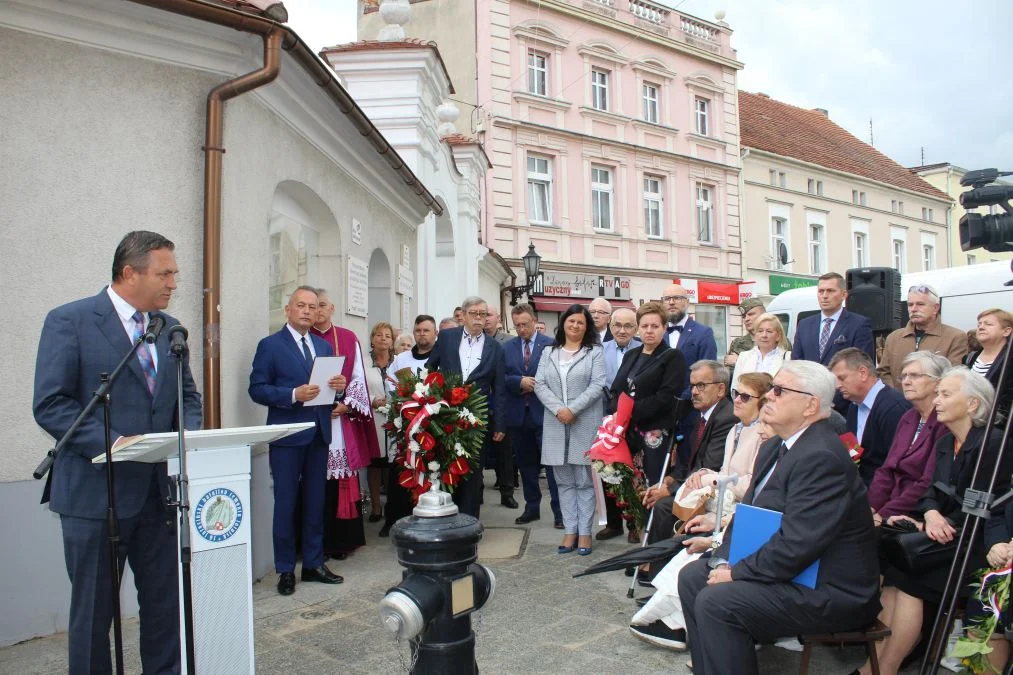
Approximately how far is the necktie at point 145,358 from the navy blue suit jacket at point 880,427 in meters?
4.25

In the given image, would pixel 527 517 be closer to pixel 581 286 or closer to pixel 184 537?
pixel 184 537

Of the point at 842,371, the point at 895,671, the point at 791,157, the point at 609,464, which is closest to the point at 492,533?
the point at 609,464

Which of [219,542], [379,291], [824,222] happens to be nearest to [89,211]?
[219,542]

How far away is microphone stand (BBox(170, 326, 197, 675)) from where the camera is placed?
3.17 meters

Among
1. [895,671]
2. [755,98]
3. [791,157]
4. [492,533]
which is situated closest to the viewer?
[895,671]

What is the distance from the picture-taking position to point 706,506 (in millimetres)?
5109

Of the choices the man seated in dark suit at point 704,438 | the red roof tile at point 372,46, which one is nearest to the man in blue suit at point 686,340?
the man seated in dark suit at point 704,438

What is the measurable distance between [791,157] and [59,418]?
29833mm

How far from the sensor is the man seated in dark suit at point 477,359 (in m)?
7.50

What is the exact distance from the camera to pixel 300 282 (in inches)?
304

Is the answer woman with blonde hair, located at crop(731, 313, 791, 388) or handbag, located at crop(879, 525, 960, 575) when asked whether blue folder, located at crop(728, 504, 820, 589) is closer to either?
handbag, located at crop(879, 525, 960, 575)

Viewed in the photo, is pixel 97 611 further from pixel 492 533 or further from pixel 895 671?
pixel 492 533

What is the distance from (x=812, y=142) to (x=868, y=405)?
98.0 ft

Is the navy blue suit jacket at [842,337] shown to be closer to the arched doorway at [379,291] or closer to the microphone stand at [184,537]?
the arched doorway at [379,291]
